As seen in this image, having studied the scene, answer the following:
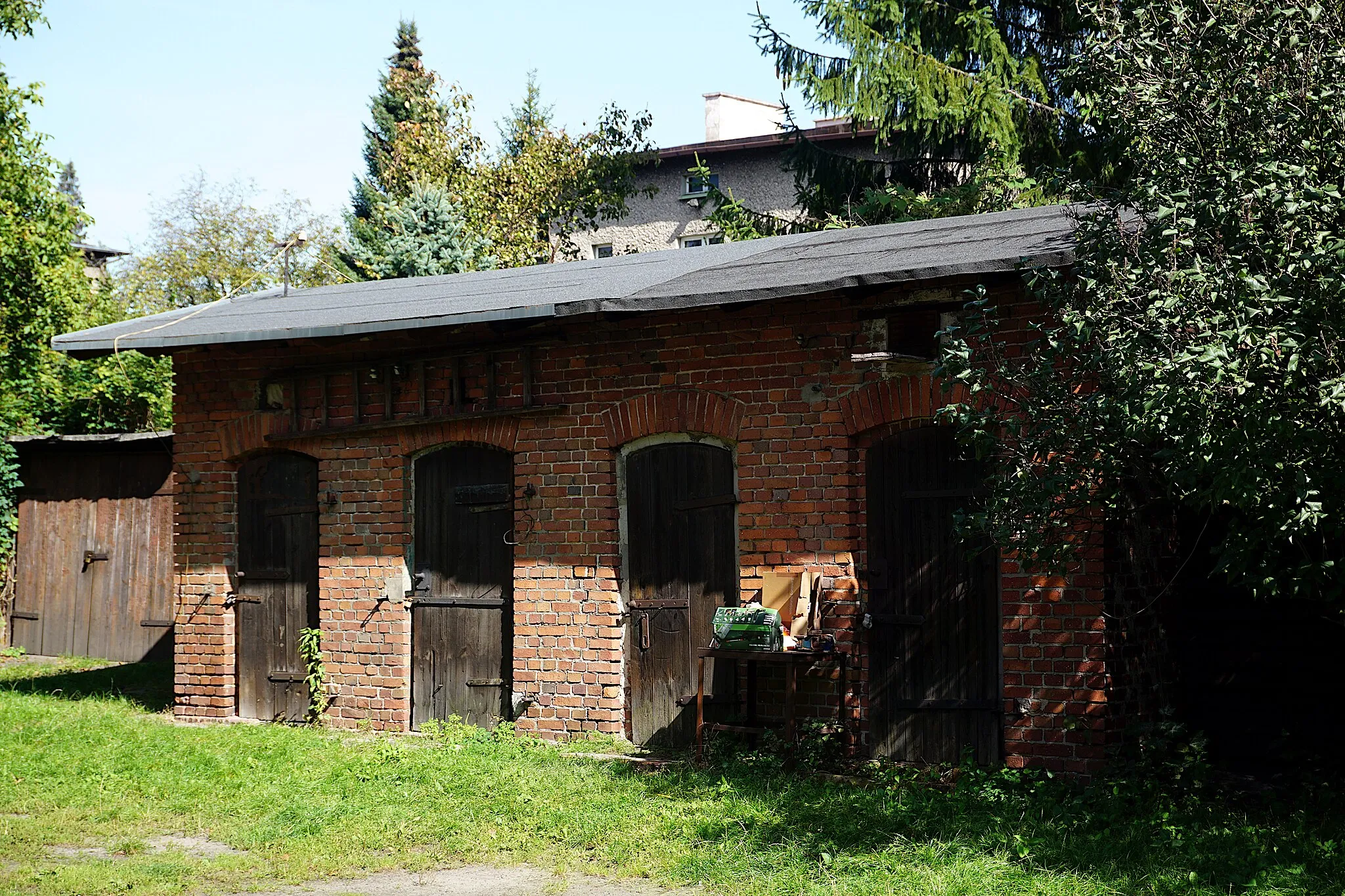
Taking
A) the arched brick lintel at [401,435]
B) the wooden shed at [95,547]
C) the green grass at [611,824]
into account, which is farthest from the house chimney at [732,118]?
the green grass at [611,824]

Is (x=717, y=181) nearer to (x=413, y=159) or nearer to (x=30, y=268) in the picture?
(x=413, y=159)

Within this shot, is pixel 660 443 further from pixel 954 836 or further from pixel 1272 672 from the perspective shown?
pixel 1272 672

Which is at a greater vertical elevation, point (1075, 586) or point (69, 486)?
point (69, 486)

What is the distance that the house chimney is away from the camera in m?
31.1

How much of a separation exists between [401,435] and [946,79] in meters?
9.23

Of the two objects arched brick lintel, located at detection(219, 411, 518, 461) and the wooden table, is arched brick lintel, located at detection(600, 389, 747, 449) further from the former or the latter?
the wooden table

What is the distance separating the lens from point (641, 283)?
31.0 feet

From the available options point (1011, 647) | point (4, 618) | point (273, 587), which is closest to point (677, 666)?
point (1011, 647)

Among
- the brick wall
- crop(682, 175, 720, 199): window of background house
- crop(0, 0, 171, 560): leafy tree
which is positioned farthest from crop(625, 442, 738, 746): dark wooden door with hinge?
crop(682, 175, 720, 199): window of background house

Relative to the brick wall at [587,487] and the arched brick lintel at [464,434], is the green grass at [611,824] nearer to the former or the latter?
the brick wall at [587,487]

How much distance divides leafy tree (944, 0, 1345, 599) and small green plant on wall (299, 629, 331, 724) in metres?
5.99

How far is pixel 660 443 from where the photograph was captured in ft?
29.4

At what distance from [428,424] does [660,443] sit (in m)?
1.97

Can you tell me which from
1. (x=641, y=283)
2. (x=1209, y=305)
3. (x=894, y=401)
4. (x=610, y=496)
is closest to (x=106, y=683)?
(x=610, y=496)
